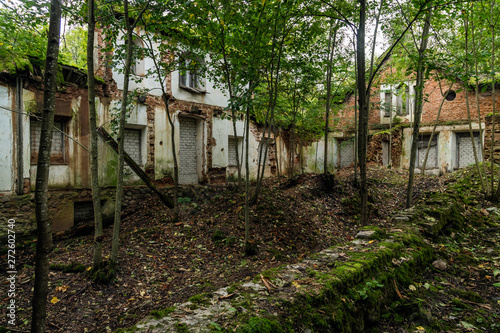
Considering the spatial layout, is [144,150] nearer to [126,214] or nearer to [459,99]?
[126,214]

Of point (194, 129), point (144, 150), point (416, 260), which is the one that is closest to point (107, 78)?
point (144, 150)

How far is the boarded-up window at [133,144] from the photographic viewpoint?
9453 millimetres

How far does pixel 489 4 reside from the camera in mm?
5730

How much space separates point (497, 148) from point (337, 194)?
6.29 m

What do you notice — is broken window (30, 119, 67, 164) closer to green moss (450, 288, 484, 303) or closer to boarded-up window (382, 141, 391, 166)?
green moss (450, 288, 484, 303)

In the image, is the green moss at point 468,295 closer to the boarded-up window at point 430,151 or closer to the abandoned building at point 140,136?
the abandoned building at point 140,136

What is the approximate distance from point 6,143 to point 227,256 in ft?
20.0

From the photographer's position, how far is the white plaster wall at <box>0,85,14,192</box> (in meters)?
6.61

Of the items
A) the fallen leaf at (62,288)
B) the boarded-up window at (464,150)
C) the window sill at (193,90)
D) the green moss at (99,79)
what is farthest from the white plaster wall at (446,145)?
the fallen leaf at (62,288)

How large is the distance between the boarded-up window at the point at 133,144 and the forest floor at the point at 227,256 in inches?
62.3

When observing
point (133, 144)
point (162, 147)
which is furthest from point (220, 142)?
point (133, 144)

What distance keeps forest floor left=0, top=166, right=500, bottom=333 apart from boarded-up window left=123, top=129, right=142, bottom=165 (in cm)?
158

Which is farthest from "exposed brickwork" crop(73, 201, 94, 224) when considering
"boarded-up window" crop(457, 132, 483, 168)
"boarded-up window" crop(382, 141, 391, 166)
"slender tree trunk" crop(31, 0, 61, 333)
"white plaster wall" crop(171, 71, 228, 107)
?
"boarded-up window" crop(457, 132, 483, 168)

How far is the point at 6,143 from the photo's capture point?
6.67m
